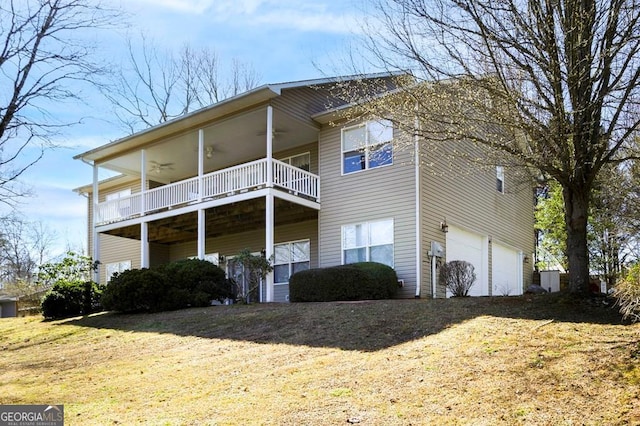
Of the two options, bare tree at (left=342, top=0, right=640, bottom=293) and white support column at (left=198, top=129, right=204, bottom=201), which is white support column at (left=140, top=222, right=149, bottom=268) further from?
bare tree at (left=342, top=0, right=640, bottom=293)

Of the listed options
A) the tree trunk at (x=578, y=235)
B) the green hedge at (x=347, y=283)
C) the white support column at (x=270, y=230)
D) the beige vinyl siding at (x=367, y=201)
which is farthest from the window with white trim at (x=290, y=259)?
the tree trunk at (x=578, y=235)

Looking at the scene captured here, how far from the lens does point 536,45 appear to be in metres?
8.63

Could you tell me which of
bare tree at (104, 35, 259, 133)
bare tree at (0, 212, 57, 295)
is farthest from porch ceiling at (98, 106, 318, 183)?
bare tree at (0, 212, 57, 295)

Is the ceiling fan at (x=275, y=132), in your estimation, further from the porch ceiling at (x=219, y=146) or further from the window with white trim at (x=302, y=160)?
the window with white trim at (x=302, y=160)

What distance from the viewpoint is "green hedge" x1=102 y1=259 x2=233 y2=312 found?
52.0 feet

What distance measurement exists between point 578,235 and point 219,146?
12795mm

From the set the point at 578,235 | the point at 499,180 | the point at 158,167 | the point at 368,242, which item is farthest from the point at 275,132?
the point at 578,235

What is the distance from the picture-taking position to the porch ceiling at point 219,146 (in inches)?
709

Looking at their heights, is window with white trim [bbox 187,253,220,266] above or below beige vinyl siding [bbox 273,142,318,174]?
below

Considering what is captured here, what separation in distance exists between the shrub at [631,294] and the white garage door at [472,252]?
813 cm

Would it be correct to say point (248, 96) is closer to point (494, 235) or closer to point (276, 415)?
point (494, 235)

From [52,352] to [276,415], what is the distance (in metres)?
7.58

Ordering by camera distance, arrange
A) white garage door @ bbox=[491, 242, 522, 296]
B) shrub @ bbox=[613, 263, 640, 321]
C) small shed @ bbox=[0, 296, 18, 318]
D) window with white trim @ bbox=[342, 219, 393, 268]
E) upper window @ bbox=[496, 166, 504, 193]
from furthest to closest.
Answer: small shed @ bbox=[0, 296, 18, 318] → upper window @ bbox=[496, 166, 504, 193] → white garage door @ bbox=[491, 242, 522, 296] → window with white trim @ bbox=[342, 219, 393, 268] → shrub @ bbox=[613, 263, 640, 321]

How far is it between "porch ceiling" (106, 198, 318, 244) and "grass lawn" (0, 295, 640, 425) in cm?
592
